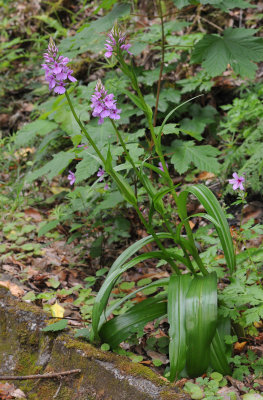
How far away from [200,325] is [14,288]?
1215mm

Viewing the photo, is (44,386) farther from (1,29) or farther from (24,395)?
(1,29)

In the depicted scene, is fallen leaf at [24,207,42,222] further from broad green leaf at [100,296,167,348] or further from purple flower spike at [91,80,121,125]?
purple flower spike at [91,80,121,125]

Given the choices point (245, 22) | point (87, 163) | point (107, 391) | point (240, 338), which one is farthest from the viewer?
point (245, 22)

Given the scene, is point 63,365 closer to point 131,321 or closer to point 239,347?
point 131,321

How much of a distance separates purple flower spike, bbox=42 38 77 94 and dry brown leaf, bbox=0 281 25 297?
123 centimetres

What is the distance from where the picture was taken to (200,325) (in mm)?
1648

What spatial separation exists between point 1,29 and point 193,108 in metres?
4.23

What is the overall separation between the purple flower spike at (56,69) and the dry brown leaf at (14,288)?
1234 millimetres

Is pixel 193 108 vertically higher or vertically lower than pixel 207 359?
higher

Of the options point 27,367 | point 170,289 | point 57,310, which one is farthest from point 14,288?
point 170,289

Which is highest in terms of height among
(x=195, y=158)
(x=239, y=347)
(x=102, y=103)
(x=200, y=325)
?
(x=102, y=103)

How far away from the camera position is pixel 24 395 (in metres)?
1.73

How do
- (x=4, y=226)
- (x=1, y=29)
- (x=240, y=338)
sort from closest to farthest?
(x=240, y=338) < (x=4, y=226) < (x=1, y=29)

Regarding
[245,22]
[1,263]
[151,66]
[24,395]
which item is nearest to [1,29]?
[151,66]
